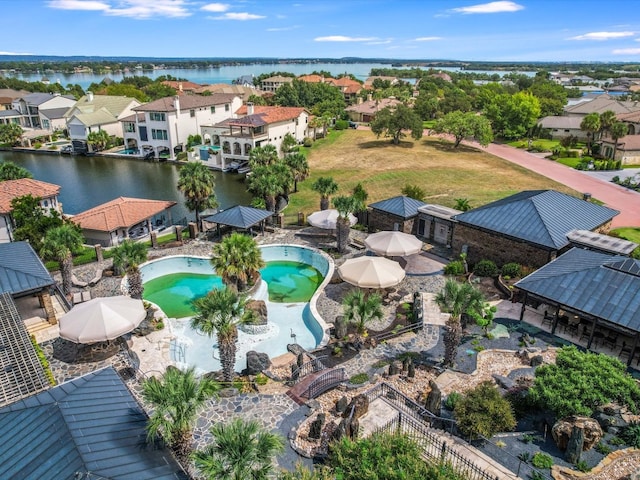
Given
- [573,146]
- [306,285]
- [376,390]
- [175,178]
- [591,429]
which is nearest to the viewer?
[591,429]

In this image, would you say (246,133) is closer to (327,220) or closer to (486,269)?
(327,220)

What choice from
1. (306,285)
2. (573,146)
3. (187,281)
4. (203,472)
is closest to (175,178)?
(187,281)

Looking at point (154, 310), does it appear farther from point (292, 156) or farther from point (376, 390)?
point (292, 156)

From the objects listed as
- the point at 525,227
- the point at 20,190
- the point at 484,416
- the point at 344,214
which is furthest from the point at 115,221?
the point at 484,416

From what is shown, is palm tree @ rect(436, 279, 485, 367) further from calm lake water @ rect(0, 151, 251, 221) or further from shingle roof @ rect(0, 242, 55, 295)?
calm lake water @ rect(0, 151, 251, 221)

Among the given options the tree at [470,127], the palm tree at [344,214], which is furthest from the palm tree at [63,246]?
the tree at [470,127]

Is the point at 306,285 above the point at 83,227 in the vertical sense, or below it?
below
